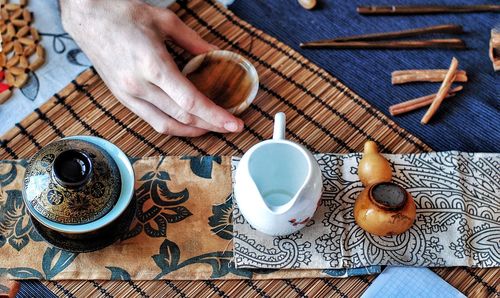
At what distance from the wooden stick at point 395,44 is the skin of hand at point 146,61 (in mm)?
190

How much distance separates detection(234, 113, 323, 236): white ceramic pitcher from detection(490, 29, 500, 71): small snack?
0.39 m

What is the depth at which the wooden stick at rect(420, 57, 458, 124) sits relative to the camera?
0.99 metres

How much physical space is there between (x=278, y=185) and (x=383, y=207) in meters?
0.14

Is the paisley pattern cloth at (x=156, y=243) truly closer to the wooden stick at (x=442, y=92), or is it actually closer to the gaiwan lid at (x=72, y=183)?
the gaiwan lid at (x=72, y=183)

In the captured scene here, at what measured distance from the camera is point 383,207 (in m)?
0.82

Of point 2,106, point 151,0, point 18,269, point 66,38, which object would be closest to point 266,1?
point 151,0

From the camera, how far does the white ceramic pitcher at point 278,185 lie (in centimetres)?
81

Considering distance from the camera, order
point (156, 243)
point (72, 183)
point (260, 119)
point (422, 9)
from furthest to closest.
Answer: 1. point (422, 9)
2. point (260, 119)
3. point (156, 243)
4. point (72, 183)

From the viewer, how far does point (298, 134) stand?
0.98m

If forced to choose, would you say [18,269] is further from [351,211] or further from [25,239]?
[351,211]

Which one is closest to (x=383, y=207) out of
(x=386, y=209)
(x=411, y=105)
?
(x=386, y=209)

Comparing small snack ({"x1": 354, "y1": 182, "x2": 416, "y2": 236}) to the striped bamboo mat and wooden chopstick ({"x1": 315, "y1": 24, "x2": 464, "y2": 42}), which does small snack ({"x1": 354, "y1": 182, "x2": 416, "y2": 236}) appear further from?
wooden chopstick ({"x1": 315, "y1": 24, "x2": 464, "y2": 42})

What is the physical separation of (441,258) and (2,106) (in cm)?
67

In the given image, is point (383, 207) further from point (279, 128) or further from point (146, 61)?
point (146, 61)
